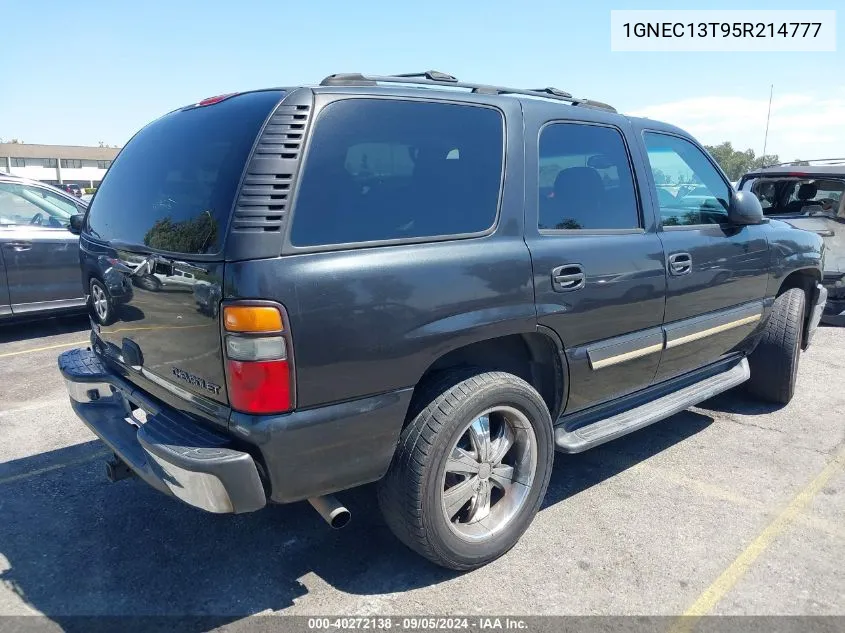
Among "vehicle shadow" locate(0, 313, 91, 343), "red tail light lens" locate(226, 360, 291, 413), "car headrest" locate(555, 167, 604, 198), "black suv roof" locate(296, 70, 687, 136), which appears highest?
"black suv roof" locate(296, 70, 687, 136)

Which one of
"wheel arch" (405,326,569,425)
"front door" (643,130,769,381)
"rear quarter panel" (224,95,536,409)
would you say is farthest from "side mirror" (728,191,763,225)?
"rear quarter panel" (224,95,536,409)

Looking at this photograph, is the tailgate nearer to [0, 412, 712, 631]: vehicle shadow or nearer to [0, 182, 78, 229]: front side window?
[0, 412, 712, 631]: vehicle shadow

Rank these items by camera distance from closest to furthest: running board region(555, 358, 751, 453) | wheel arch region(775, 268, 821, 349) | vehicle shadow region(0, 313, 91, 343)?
1. running board region(555, 358, 751, 453)
2. wheel arch region(775, 268, 821, 349)
3. vehicle shadow region(0, 313, 91, 343)

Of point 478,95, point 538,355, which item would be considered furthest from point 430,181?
point 538,355

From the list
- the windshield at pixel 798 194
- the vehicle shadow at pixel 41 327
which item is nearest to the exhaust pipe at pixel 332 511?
the vehicle shadow at pixel 41 327

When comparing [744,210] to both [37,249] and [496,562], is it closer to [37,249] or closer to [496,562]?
[496,562]

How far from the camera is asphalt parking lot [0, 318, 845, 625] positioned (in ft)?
8.34

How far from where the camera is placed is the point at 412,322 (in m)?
2.33

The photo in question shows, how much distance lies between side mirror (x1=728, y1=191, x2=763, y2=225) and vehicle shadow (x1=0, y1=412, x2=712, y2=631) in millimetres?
1741

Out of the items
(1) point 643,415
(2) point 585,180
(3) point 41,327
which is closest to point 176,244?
(2) point 585,180

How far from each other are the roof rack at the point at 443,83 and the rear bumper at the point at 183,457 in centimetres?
140

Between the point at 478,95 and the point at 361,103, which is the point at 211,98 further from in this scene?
the point at 478,95

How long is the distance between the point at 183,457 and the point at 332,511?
572mm

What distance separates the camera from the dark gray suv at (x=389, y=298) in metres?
2.14
